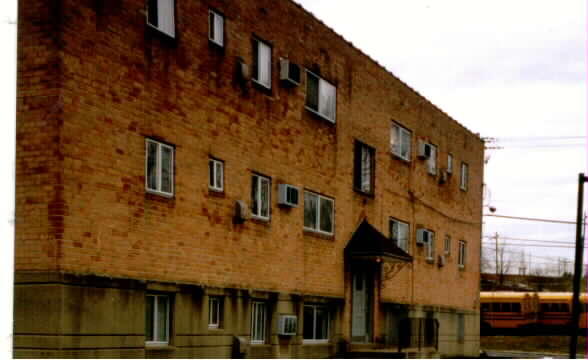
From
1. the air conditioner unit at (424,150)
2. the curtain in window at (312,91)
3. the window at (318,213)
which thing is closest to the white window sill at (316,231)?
the window at (318,213)

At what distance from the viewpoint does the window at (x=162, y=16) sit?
1609 cm

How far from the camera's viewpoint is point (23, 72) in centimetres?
1389

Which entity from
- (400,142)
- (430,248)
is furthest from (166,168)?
(430,248)

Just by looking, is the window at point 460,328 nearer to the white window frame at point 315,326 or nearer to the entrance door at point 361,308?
the entrance door at point 361,308

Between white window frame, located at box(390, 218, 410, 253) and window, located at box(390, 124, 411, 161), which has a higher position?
window, located at box(390, 124, 411, 161)

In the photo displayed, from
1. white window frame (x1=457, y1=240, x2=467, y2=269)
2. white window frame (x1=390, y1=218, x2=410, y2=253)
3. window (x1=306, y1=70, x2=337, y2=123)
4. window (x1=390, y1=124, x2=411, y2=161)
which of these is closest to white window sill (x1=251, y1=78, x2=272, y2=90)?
window (x1=306, y1=70, x2=337, y2=123)

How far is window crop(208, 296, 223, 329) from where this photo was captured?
17.6m

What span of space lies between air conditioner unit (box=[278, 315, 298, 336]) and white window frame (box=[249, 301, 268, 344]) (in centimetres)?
44

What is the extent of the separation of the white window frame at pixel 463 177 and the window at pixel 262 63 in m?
15.9

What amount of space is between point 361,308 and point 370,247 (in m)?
2.32

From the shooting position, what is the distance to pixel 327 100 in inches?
910

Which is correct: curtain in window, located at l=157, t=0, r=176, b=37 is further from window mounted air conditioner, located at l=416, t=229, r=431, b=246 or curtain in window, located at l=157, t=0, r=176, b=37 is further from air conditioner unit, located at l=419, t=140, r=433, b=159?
window mounted air conditioner, located at l=416, t=229, r=431, b=246

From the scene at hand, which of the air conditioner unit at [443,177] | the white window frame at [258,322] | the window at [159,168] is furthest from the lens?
the air conditioner unit at [443,177]

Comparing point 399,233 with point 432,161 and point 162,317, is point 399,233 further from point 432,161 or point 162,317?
point 162,317
